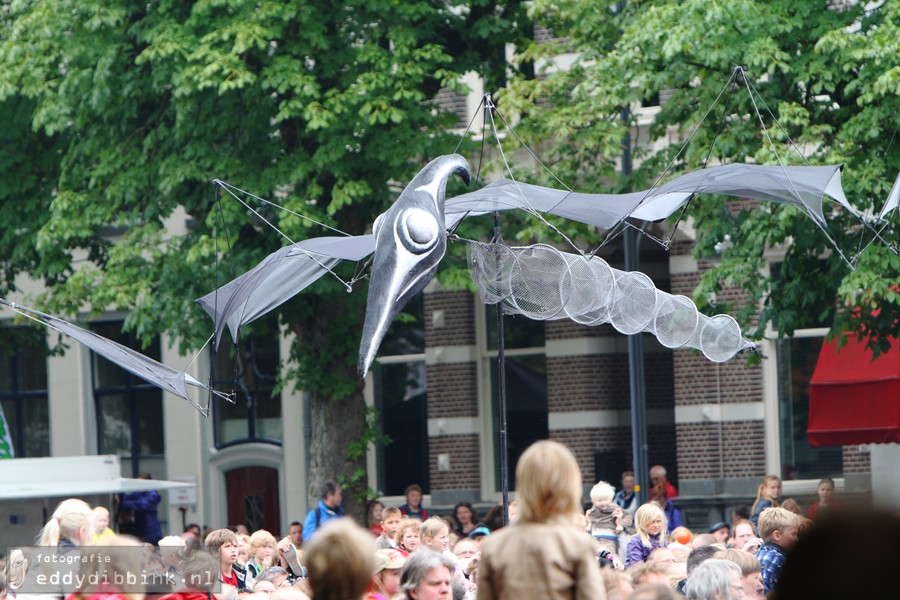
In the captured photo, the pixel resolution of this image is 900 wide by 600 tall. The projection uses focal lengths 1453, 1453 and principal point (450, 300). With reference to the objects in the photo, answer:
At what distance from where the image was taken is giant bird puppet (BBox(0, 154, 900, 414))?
10133 millimetres

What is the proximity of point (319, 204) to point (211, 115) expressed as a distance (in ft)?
5.60

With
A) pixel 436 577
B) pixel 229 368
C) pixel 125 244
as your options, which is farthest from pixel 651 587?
pixel 229 368

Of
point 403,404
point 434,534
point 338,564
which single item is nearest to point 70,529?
point 434,534

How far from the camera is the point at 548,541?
425 centimetres

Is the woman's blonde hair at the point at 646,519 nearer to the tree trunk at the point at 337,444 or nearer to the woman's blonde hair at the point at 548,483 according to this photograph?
the woman's blonde hair at the point at 548,483

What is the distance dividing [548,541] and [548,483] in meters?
0.17

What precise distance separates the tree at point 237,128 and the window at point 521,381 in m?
4.19

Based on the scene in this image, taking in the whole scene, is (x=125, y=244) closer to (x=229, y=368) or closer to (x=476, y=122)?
(x=476, y=122)

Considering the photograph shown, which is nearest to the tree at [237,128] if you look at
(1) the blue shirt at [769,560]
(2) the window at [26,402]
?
(2) the window at [26,402]

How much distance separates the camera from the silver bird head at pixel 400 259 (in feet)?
33.0

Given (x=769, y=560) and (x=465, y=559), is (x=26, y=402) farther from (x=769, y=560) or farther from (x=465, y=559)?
(x=769, y=560)

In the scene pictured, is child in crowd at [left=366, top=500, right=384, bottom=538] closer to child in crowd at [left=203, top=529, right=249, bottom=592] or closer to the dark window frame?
child in crowd at [left=203, top=529, right=249, bottom=592]

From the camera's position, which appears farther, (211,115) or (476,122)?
(476,122)

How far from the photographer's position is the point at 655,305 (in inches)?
464
